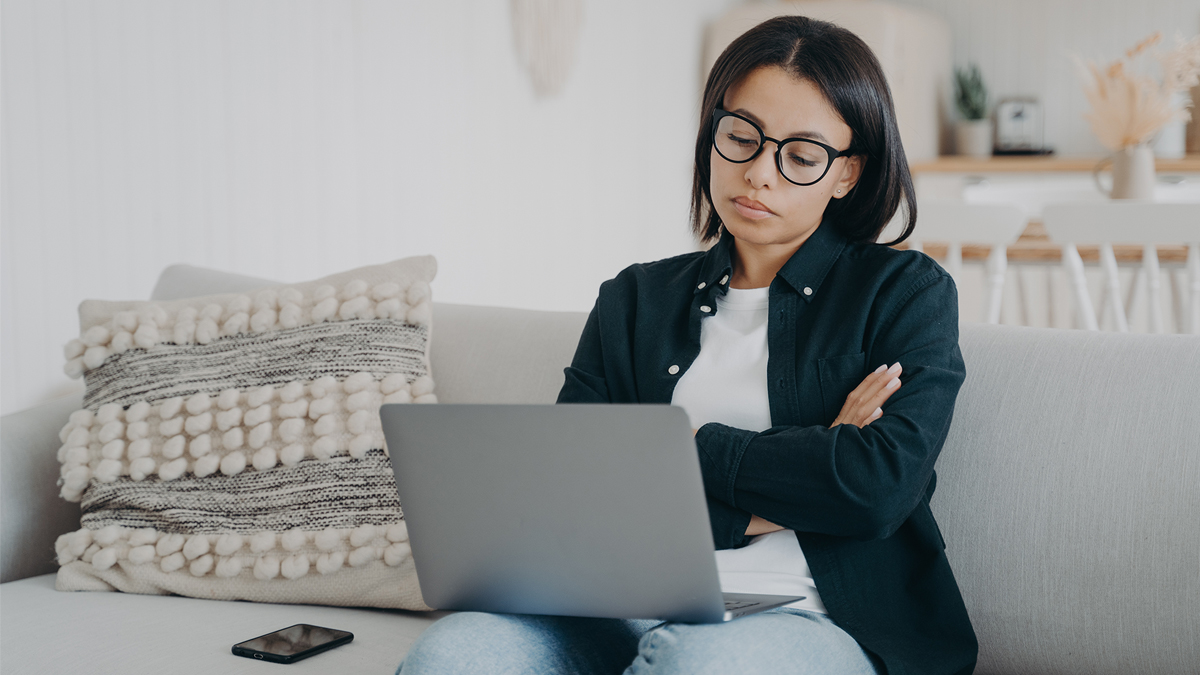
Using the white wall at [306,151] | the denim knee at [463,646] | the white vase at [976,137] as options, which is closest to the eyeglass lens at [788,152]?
the denim knee at [463,646]

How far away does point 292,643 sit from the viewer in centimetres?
116

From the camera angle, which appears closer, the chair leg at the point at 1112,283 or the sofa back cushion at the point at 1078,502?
the sofa back cushion at the point at 1078,502

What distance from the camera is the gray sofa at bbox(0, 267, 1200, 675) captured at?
108 cm

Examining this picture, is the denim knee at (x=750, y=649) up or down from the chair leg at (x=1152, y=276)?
down

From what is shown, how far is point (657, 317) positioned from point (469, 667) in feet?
1.68

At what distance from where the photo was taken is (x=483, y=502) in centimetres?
87

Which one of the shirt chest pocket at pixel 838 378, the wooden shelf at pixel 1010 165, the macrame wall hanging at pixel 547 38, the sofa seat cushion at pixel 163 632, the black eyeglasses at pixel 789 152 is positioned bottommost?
the sofa seat cushion at pixel 163 632

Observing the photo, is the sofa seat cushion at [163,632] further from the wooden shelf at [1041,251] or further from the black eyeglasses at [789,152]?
the wooden shelf at [1041,251]

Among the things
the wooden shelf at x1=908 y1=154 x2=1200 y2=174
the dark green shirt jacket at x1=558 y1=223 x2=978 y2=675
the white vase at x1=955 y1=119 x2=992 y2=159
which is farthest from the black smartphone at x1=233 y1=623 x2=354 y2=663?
the white vase at x1=955 y1=119 x2=992 y2=159

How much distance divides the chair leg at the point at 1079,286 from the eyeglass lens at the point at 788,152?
1.26m

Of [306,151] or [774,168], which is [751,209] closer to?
[774,168]

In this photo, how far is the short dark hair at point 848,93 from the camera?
114 cm

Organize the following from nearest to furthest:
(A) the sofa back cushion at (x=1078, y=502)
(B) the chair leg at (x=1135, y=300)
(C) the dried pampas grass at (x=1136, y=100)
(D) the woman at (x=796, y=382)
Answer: (D) the woman at (x=796, y=382)
(A) the sofa back cushion at (x=1078, y=502)
(B) the chair leg at (x=1135, y=300)
(C) the dried pampas grass at (x=1136, y=100)

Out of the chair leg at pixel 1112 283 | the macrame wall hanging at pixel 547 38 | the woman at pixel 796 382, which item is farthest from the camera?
the macrame wall hanging at pixel 547 38
